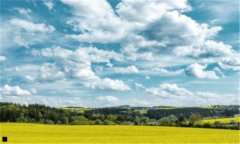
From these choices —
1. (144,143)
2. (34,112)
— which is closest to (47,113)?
(34,112)

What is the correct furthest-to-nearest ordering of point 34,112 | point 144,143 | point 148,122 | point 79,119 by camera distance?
point 34,112 → point 79,119 → point 148,122 → point 144,143

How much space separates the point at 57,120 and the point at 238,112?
76272 millimetres

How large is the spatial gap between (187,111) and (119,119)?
68.4 meters

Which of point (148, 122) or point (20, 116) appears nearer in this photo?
point (148, 122)

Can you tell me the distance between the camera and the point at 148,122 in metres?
121

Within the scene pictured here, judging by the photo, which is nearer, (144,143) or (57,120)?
(144,143)

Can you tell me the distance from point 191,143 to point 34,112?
108m

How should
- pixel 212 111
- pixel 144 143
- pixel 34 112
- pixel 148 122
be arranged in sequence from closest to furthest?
pixel 144 143, pixel 148 122, pixel 34 112, pixel 212 111

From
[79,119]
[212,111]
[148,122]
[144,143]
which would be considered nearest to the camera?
[144,143]

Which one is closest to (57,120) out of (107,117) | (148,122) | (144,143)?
(107,117)

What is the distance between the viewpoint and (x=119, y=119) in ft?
434

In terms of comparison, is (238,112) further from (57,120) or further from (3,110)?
(3,110)

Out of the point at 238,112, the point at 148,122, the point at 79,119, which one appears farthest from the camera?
the point at 238,112

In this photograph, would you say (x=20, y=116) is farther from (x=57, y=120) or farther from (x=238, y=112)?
(x=238, y=112)
